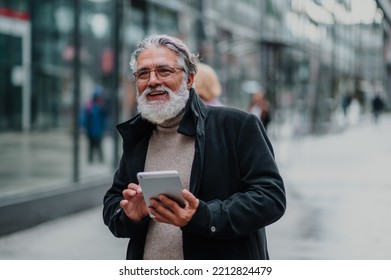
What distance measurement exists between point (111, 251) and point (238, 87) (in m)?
10.2

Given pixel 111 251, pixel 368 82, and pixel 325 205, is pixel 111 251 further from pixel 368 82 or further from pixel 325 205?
pixel 368 82

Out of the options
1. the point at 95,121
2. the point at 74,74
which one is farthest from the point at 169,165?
the point at 95,121

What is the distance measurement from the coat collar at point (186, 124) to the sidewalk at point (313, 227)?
3183mm

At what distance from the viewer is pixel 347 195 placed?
1028 cm

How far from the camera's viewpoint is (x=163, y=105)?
2.70 m

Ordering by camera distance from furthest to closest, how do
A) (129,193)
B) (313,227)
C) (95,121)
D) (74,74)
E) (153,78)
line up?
(95,121) < (74,74) < (313,227) < (153,78) < (129,193)

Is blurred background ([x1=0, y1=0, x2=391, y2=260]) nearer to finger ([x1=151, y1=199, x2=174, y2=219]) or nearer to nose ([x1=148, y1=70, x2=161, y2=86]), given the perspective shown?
nose ([x1=148, y1=70, x2=161, y2=86])

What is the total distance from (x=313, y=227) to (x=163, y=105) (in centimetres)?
549

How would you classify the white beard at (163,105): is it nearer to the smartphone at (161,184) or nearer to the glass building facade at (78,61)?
the smartphone at (161,184)

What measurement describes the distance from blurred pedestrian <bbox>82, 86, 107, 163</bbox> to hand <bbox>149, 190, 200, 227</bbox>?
7.08m

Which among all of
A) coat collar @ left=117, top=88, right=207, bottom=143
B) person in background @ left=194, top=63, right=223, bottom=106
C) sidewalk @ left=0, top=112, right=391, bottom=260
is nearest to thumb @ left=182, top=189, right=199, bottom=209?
coat collar @ left=117, top=88, right=207, bottom=143

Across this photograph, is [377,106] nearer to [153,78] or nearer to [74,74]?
[74,74]

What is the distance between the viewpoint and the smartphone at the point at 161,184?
2424 mm

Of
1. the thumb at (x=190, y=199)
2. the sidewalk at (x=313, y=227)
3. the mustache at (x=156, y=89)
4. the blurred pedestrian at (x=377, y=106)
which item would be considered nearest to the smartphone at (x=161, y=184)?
the thumb at (x=190, y=199)
